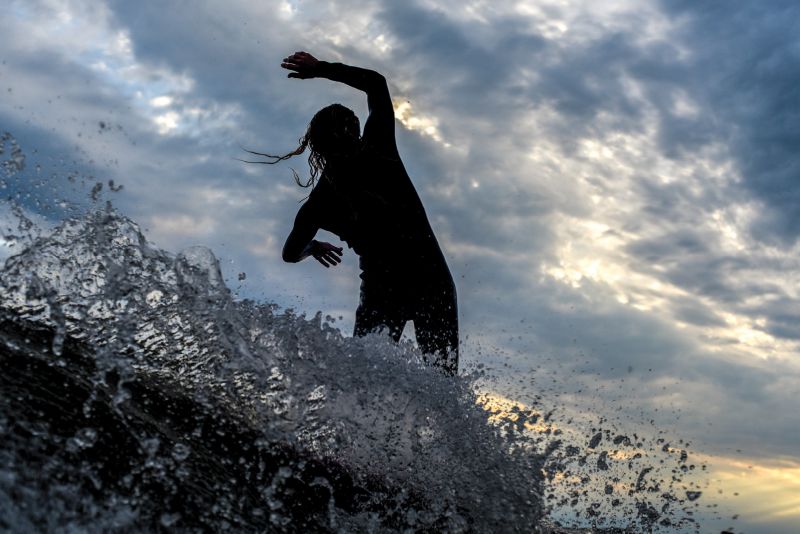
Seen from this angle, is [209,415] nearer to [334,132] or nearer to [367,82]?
[334,132]

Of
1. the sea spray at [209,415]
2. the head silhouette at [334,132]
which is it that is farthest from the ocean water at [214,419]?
the head silhouette at [334,132]

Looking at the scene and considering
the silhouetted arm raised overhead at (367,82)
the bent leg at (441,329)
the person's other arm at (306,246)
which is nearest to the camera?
the silhouetted arm raised overhead at (367,82)

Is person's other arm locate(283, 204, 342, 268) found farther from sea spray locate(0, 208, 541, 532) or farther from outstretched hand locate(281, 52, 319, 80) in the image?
outstretched hand locate(281, 52, 319, 80)

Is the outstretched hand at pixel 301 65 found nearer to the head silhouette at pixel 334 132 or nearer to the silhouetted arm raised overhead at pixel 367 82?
the silhouetted arm raised overhead at pixel 367 82

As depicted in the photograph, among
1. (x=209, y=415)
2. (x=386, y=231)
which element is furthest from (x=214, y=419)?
(x=386, y=231)

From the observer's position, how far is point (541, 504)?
386cm

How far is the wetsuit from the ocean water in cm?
22

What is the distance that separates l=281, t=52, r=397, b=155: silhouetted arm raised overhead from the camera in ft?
13.9

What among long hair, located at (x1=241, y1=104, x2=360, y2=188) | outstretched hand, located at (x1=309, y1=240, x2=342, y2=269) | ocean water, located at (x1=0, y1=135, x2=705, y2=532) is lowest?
ocean water, located at (x1=0, y1=135, x2=705, y2=532)

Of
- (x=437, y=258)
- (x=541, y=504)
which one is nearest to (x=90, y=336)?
(x=437, y=258)

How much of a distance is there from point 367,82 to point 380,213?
827 mm

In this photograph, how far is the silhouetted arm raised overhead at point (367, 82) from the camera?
13.9 feet

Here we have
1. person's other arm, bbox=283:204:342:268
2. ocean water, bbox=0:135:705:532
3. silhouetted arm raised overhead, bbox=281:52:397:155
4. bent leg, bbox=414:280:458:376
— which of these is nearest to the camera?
ocean water, bbox=0:135:705:532

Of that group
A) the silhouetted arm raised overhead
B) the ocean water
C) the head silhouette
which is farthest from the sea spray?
the silhouetted arm raised overhead
